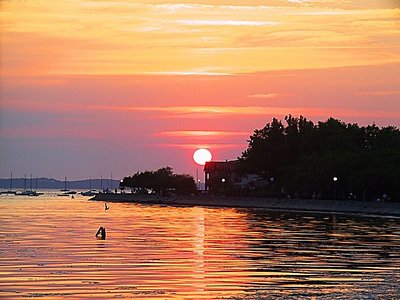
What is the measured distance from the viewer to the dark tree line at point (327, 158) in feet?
395

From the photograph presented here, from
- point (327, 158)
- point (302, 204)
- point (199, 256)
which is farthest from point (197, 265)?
point (327, 158)

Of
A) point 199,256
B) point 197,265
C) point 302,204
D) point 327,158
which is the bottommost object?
point 197,265

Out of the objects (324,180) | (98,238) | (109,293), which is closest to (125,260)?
(109,293)

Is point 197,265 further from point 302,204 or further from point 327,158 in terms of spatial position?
point 327,158

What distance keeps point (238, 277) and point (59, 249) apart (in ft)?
45.2

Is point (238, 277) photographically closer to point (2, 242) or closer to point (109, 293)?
point (109, 293)

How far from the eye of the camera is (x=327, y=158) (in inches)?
5428

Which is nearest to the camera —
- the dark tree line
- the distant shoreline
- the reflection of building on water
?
the reflection of building on water

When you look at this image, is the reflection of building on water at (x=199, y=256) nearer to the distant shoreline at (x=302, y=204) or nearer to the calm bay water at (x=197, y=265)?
the calm bay water at (x=197, y=265)

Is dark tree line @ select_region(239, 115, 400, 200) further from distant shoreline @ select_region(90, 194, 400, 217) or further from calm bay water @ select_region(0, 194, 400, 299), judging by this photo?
calm bay water @ select_region(0, 194, 400, 299)

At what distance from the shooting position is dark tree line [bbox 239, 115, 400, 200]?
12031 centimetres

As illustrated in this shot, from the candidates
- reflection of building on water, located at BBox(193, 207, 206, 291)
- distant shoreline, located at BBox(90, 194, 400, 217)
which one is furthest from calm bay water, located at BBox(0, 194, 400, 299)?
distant shoreline, located at BBox(90, 194, 400, 217)

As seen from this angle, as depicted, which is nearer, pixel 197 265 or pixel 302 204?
pixel 197 265

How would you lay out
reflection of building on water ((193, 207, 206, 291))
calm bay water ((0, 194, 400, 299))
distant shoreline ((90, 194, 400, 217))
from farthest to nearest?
distant shoreline ((90, 194, 400, 217)) < reflection of building on water ((193, 207, 206, 291)) < calm bay water ((0, 194, 400, 299))
